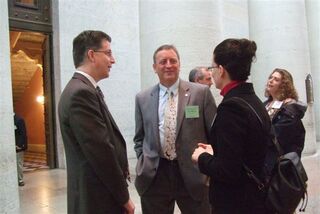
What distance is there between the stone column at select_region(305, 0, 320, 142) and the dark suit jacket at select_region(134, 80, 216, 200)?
11.6 meters

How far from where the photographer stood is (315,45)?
45.9 ft

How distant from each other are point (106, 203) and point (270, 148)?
109 centimetres

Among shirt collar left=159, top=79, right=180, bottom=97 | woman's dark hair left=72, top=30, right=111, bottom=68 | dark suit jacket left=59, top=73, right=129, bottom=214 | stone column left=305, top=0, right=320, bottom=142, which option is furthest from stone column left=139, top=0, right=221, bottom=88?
stone column left=305, top=0, right=320, bottom=142

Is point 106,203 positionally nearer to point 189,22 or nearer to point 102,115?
point 102,115

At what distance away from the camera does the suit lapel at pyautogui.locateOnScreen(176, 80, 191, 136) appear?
3.32 m

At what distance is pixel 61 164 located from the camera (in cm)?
873

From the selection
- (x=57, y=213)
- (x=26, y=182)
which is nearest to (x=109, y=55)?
(x=57, y=213)

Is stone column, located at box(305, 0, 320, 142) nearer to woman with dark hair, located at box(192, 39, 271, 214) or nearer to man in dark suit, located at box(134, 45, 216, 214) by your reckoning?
man in dark suit, located at box(134, 45, 216, 214)

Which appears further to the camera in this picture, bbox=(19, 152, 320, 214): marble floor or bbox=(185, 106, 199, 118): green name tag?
bbox=(19, 152, 320, 214): marble floor

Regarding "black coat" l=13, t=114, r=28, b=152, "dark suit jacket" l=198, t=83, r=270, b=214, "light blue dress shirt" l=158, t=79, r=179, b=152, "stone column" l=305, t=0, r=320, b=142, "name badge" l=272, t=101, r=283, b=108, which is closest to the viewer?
"dark suit jacket" l=198, t=83, r=270, b=214

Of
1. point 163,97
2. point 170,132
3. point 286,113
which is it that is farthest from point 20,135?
point 286,113

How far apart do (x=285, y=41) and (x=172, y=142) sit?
25.7ft

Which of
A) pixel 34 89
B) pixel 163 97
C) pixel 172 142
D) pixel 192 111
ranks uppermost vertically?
pixel 34 89

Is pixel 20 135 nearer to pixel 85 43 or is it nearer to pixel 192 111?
pixel 192 111
